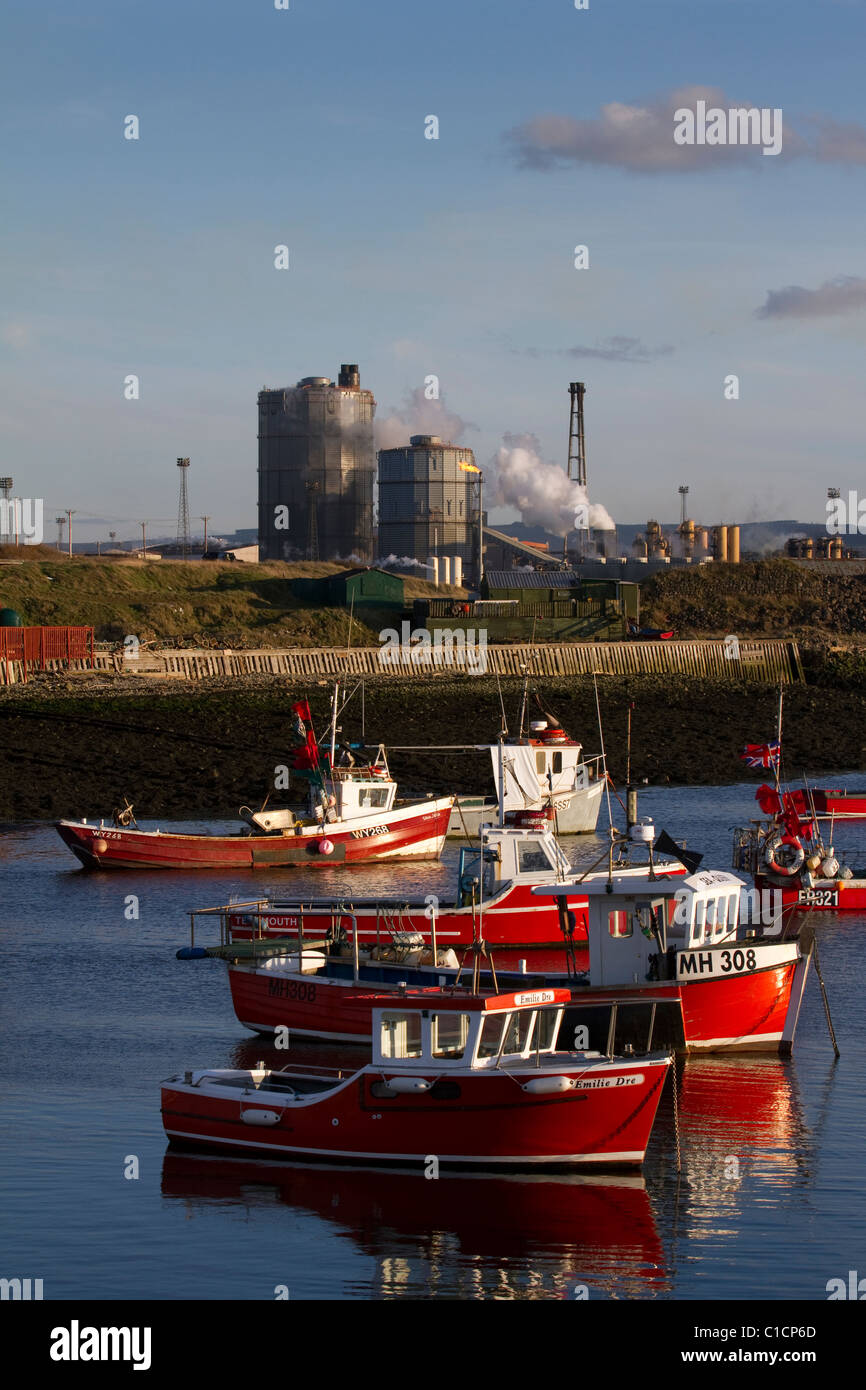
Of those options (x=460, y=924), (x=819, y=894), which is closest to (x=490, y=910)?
(x=460, y=924)

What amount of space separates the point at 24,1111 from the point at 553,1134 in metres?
6.95

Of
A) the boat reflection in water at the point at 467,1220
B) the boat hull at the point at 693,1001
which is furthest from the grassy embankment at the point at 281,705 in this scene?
the boat reflection in water at the point at 467,1220

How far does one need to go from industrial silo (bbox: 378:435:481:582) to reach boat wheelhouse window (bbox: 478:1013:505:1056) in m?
104

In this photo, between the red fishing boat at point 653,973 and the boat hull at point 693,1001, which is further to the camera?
the red fishing boat at point 653,973

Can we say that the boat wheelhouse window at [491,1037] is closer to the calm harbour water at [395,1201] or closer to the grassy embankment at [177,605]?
the calm harbour water at [395,1201]

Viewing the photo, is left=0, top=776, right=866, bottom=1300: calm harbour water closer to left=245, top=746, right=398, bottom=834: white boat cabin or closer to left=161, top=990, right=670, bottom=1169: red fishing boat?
left=161, top=990, right=670, bottom=1169: red fishing boat

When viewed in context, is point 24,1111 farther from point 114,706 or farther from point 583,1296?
point 114,706

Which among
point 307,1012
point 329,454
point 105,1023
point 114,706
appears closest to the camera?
point 307,1012

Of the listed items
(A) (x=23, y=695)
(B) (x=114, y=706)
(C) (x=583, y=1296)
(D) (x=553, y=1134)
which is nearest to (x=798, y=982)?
(D) (x=553, y=1134)

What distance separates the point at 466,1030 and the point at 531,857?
1031cm

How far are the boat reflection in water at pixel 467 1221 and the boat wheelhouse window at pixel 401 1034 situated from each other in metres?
1.37

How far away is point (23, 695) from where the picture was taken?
70125mm

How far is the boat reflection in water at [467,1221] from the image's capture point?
16.2 metres

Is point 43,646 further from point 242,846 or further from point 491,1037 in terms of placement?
point 491,1037
